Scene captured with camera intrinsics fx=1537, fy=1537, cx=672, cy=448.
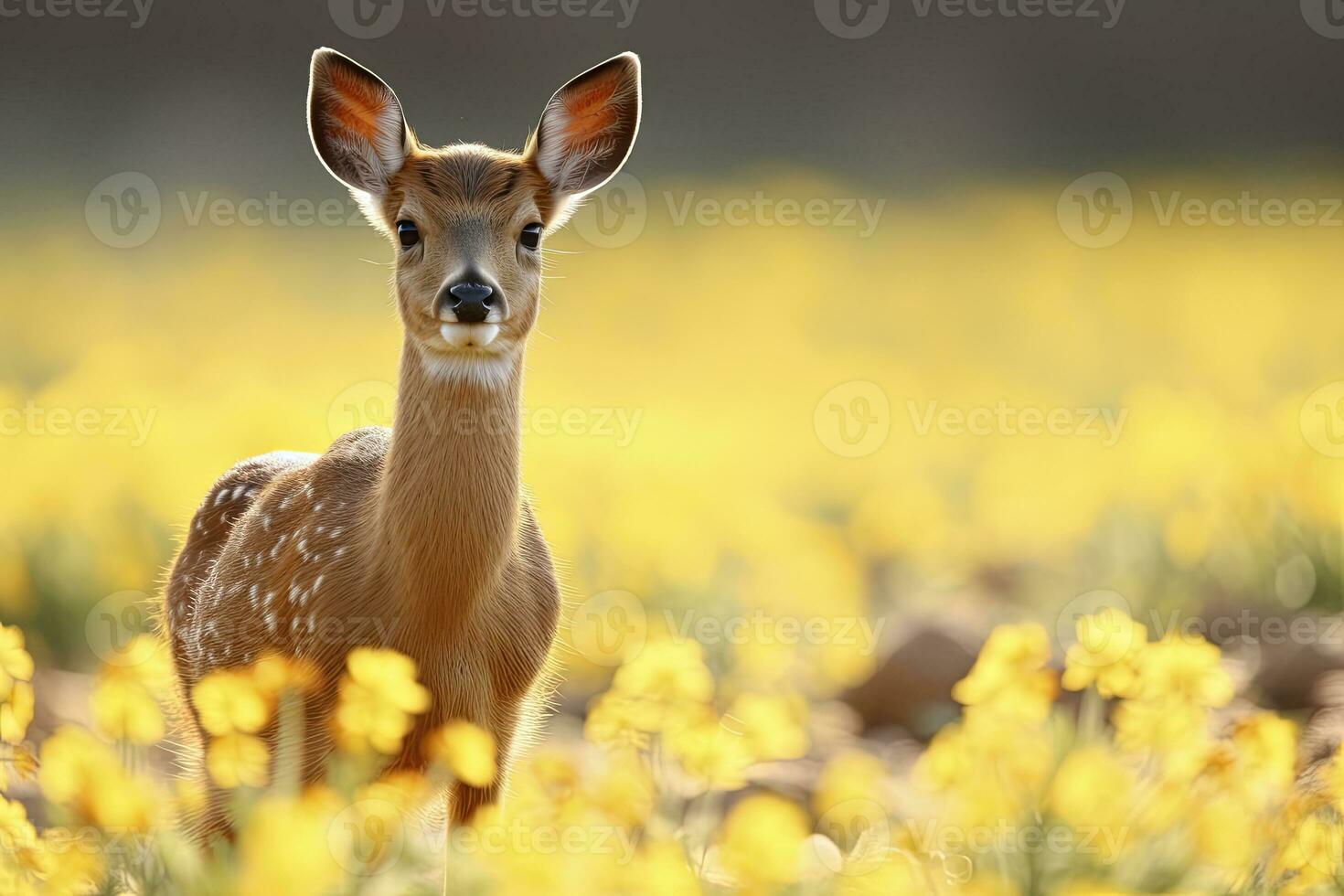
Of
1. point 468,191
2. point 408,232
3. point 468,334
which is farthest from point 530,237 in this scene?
point 468,334

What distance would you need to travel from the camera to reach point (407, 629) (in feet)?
12.7

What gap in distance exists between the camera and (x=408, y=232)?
13.6ft

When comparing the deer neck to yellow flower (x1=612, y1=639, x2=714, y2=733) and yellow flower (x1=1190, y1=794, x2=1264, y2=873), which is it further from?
yellow flower (x1=1190, y1=794, x2=1264, y2=873)

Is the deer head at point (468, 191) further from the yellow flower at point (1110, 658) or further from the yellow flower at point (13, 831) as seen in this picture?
the yellow flower at point (1110, 658)

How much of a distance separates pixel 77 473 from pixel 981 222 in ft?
22.2

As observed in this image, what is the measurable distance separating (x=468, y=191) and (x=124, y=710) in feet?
5.27

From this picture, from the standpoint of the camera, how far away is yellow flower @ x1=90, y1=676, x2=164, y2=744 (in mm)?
3428

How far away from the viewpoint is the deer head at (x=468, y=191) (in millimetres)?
3982

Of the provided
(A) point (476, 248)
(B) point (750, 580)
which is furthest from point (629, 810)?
(B) point (750, 580)

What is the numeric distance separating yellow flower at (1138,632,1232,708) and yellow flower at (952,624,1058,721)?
0.26m

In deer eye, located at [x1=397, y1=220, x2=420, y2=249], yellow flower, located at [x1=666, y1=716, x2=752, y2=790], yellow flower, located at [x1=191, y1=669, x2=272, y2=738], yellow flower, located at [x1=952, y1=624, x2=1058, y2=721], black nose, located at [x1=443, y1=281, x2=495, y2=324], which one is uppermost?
deer eye, located at [x1=397, y1=220, x2=420, y2=249]

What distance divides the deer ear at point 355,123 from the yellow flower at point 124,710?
61.3 inches

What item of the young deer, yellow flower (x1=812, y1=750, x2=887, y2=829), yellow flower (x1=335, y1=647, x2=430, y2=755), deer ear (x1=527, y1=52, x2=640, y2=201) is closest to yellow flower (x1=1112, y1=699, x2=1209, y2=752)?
yellow flower (x1=812, y1=750, x2=887, y2=829)

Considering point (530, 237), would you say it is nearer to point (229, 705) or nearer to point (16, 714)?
point (229, 705)
